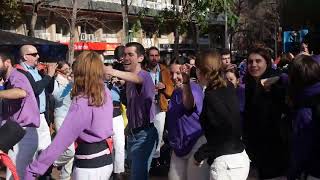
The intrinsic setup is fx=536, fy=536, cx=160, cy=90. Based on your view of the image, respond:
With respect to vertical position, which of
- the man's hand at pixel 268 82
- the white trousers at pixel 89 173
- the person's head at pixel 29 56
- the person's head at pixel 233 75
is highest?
the person's head at pixel 29 56

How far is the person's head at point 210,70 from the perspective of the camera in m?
4.23

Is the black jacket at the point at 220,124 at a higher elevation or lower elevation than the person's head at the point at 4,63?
lower

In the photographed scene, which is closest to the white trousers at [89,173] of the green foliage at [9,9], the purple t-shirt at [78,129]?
the purple t-shirt at [78,129]

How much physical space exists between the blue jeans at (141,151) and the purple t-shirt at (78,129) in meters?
1.39

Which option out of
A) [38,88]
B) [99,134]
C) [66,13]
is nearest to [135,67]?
[38,88]

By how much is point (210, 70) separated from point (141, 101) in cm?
→ 135

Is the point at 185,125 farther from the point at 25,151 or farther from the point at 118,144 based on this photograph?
the point at 118,144

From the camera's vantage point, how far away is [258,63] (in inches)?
186

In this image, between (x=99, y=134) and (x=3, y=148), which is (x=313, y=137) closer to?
(x=99, y=134)

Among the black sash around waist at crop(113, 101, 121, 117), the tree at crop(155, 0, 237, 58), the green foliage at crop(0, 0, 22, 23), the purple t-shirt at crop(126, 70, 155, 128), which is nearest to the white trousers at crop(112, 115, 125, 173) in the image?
the black sash around waist at crop(113, 101, 121, 117)

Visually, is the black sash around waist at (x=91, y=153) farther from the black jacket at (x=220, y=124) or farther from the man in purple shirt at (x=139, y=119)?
the man in purple shirt at (x=139, y=119)

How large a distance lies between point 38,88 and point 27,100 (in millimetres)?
251

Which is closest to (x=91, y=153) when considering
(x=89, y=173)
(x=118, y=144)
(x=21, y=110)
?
(x=89, y=173)

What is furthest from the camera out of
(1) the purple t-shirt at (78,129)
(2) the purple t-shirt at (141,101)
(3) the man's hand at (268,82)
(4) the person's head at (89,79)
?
(2) the purple t-shirt at (141,101)
